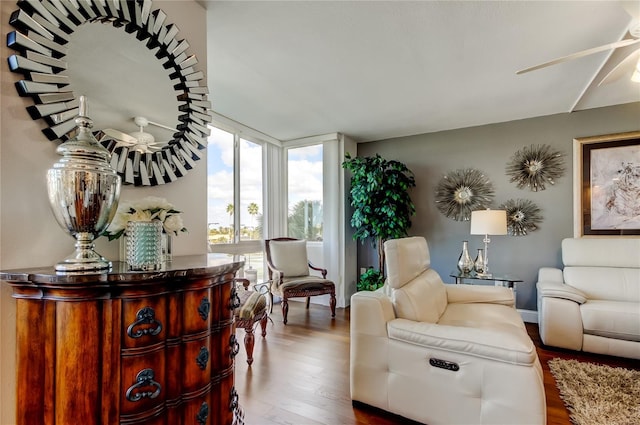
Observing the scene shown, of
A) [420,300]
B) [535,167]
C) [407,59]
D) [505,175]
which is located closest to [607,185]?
[535,167]

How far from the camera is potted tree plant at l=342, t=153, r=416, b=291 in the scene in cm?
392

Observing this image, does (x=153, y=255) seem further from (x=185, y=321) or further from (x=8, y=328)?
(x=8, y=328)

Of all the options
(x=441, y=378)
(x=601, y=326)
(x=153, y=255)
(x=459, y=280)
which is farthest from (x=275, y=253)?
(x=601, y=326)

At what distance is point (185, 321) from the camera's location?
977 mm

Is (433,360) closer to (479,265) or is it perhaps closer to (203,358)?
(203,358)

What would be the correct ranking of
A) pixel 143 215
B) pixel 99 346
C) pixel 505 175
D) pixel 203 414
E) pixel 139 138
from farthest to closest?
1. pixel 505 175
2. pixel 139 138
3. pixel 143 215
4. pixel 203 414
5. pixel 99 346

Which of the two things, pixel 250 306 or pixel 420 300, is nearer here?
pixel 420 300

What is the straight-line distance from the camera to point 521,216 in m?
3.70

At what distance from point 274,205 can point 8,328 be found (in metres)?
3.69

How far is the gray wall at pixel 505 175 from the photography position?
3488 millimetres

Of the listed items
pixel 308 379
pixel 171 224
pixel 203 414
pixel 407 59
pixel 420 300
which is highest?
pixel 407 59

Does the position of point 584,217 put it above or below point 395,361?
above

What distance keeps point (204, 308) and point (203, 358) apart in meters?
0.17

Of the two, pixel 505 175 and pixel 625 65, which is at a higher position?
pixel 625 65
